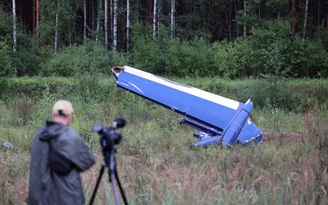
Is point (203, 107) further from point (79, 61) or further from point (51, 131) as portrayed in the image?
point (79, 61)

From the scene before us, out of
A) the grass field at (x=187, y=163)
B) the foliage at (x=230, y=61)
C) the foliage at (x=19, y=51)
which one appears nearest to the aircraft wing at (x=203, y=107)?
the grass field at (x=187, y=163)

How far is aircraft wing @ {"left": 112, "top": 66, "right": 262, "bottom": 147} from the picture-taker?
9.26 metres

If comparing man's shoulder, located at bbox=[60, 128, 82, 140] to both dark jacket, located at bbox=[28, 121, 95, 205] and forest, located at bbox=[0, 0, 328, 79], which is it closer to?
dark jacket, located at bbox=[28, 121, 95, 205]

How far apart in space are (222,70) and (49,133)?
2075cm

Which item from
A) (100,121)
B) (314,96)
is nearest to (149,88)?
(100,121)

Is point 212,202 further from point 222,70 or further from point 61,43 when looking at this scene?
point 61,43

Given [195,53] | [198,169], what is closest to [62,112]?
[198,169]

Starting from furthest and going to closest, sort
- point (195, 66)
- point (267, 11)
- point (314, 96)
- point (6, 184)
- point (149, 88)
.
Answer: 1. point (267, 11)
2. point (195, 66)
3. point (314, 96)
4. point (149, 88)
5. point (6, 184)

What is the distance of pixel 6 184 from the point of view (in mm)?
6047

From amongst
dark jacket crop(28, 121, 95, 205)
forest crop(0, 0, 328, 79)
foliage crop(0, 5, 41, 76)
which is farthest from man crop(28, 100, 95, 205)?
foliage crop(0, 5, 41, 76)

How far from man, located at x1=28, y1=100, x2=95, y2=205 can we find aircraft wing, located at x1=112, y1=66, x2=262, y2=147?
17.1ft

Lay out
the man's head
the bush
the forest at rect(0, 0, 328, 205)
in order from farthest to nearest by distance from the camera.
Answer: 1. the bush
2. the forest at rect(0, 0, 328, 205)
3. the man's head

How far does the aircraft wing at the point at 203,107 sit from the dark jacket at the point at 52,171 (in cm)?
520

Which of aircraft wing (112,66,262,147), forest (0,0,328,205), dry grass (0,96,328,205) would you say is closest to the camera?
dry grass (0,96,328,205)
